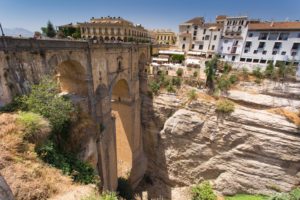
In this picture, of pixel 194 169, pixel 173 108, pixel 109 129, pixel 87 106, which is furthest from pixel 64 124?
pixel 194 169

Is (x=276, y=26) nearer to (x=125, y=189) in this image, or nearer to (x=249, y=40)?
(x=249, y=40)

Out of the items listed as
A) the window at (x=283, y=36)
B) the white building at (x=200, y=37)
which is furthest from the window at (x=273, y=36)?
the white building at (x=200, y=37)

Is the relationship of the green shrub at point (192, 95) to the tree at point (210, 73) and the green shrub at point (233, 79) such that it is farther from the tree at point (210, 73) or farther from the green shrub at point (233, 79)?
the green shrub at point (233, 79)

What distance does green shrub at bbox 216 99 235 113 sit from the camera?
1942 centimetres

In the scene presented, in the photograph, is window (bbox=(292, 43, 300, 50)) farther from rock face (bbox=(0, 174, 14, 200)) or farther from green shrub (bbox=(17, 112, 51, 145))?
rock face (bbox=(0, 174, 14, 200))

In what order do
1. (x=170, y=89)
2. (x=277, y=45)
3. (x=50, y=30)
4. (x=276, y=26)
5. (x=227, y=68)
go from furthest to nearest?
1. (x=50, y=30)
2. (x=276, y=26)
3. (x=277, y=45)
4. (x=227, y=68)
5. (x=170, y=89)

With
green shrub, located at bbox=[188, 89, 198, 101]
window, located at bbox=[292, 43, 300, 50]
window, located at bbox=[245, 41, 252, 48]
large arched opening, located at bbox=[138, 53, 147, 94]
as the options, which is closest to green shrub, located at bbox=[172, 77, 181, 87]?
green shrub, located at bbox=[188, 89, 198, 101]

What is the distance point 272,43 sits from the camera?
2786cm

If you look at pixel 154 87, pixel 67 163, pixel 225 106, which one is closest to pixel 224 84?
pixel 225 106

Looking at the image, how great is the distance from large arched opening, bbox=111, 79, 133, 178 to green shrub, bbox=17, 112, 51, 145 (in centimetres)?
1234

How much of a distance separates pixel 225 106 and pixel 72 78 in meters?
16.6

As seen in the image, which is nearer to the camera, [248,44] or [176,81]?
[176,81]

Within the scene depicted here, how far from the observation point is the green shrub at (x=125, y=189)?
1959cm

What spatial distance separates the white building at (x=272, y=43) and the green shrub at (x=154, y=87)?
1905cm
